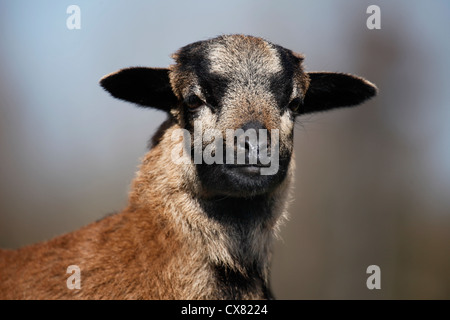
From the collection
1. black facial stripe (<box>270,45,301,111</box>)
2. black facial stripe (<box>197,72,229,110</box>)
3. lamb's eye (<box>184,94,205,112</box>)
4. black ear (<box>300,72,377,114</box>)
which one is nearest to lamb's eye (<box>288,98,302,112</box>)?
black facial stripe (<box>270,45,301,111</box>)

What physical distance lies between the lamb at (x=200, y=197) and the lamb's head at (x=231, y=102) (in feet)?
0.05

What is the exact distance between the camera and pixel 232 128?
6238 mm

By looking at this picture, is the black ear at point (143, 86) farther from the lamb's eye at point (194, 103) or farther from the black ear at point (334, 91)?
the black ear at point (334, 91)

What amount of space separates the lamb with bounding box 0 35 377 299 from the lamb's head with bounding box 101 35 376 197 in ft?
0.05

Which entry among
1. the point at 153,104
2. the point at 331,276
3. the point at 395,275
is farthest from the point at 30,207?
the point at 153,104

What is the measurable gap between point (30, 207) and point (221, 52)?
2732 cm

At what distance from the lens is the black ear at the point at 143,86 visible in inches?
282

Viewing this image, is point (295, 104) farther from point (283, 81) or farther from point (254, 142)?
point (254, 142)

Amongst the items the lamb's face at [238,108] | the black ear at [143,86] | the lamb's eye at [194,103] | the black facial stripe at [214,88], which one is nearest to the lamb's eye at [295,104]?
the lamb's face at [238,108]

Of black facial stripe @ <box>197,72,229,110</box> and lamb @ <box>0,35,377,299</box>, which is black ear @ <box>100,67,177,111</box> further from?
black facial stripe @ <box>197,72,229,110</box>

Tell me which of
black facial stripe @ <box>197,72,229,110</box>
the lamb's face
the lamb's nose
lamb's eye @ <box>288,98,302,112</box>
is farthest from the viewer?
lamb's eye @ <box>288,98,302,112</box>

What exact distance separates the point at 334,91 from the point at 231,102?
2334mm

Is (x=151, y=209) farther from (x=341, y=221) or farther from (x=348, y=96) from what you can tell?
(x=341, y=221)

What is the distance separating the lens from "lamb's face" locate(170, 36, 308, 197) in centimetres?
604
